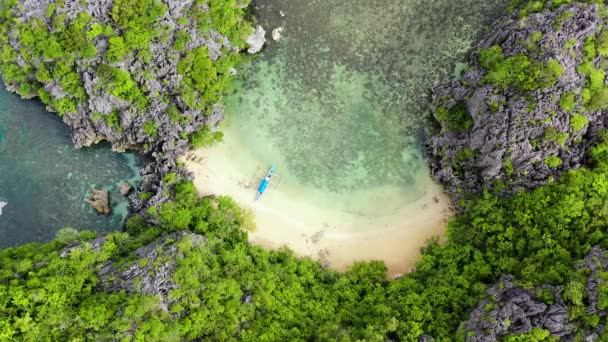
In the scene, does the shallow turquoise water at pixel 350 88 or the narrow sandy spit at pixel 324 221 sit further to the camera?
the shallow turquoise water at pixel 350 88

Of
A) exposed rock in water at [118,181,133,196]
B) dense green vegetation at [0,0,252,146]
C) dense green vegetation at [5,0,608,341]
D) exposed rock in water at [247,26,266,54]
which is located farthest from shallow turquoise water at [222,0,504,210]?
exposed rock in water at [118,181,133,196]

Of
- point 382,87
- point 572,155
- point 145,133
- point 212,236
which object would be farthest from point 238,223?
point 572,155

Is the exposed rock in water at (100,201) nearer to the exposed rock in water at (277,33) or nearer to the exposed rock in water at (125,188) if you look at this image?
the exposed rock in water at (125,188)

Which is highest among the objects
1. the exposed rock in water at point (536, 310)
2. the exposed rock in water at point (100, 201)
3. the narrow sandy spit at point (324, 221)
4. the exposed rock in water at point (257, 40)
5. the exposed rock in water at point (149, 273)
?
the exposed rock in water at point (257, 40)

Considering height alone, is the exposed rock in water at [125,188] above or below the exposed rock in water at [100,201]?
above

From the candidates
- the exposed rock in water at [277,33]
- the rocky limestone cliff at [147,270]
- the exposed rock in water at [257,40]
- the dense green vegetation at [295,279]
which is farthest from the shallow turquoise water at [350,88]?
the rocky limestone cliff at [147,270]

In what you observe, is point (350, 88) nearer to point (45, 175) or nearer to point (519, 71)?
point (519, 71)

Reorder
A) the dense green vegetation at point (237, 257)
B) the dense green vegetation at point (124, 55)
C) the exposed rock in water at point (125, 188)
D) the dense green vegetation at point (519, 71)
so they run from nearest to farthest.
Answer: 1. the dense green vegetation at point (237, 257)
2. the dense green vegetation at point (519, 71)
3. the dense green vegetation at point (124, 55)
4. the exposed rock in water at point (125, 188)
